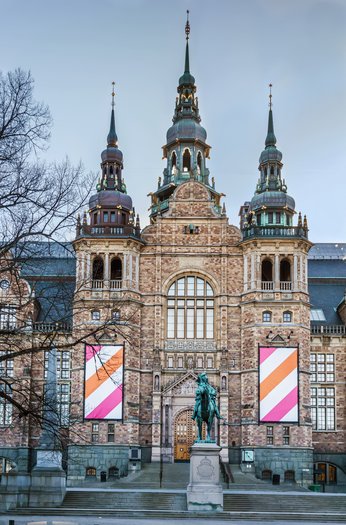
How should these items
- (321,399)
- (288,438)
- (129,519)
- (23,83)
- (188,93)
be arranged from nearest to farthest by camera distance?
(23,83) < (129,519) < (288,438) < (321,399) < (188,93)

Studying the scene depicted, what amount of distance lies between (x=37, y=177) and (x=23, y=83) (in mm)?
2213

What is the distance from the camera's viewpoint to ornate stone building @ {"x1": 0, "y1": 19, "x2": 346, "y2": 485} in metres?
51.9

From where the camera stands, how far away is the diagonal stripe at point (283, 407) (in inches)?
2045

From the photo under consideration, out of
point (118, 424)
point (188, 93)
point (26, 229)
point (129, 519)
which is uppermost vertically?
point (188, 93)

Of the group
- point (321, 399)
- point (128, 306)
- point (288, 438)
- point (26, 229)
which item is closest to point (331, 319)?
point (321, 399)

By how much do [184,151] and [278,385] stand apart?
66.9 ft

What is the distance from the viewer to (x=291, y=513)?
36719mm

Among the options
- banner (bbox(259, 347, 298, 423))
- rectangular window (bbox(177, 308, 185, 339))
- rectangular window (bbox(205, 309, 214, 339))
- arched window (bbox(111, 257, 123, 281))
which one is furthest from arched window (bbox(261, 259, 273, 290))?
arched window (bbox(111, 257, 123, 281))

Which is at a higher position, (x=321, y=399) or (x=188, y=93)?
Answer: (x=188, y=93)

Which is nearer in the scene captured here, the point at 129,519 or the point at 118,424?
the point at 129,519

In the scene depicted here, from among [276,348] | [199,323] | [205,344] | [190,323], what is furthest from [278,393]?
[190,323]

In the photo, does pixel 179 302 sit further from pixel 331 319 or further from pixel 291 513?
pixel 291 513

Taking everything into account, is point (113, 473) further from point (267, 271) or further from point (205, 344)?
point (267, 271)

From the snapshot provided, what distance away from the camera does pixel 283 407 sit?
171 feet
